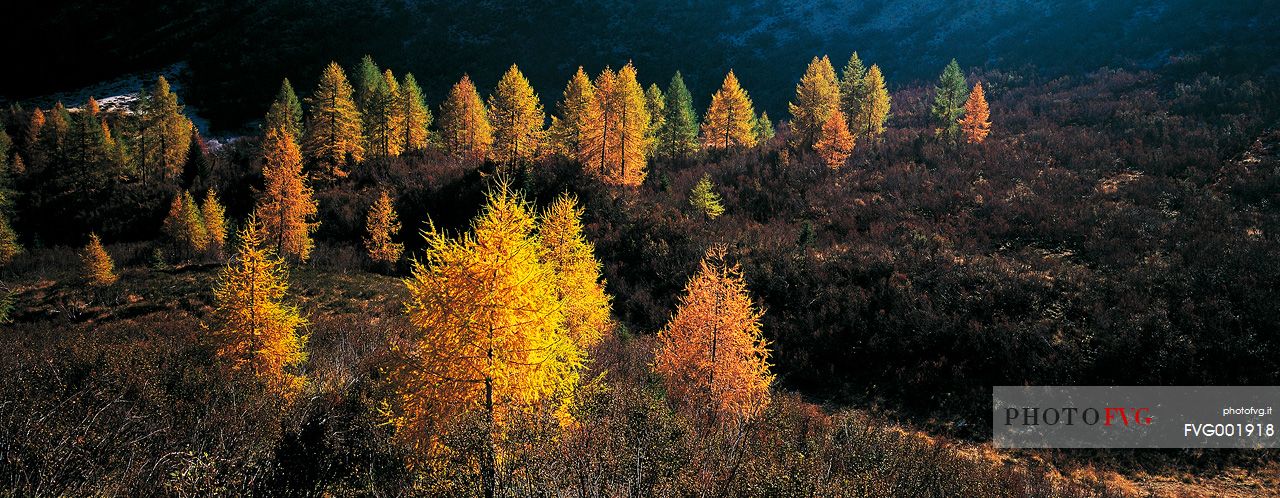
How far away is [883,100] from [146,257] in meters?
56.9

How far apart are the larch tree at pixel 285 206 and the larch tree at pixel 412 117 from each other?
50.5ft

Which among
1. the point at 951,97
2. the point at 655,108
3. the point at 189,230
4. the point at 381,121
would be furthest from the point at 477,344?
the point at 951,97

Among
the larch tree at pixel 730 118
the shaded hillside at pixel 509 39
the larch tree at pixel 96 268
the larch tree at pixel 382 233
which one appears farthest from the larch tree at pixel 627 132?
the shaded hillside at pixel 509 39

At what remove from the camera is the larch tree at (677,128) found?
48.2 meters

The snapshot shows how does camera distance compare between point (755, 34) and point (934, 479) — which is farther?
point (755, 34)

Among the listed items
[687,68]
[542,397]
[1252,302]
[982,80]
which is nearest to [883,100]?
[982,80]

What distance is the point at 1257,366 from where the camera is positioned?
1670 centimetres

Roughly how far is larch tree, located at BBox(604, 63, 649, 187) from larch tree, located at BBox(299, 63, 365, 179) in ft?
76.4

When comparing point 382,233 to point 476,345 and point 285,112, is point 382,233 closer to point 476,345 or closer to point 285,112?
point 285,112

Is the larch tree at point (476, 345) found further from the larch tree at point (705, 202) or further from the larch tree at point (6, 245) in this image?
the larch tree at point (6, 245)

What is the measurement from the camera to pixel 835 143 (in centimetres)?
3944

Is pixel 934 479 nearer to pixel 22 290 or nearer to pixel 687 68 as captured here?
pixel 22 290

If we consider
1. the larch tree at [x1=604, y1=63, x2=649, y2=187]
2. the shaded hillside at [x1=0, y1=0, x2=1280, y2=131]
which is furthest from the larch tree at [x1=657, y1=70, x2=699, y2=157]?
the shaded hillside at [x1=0, y1=0, x2=1280, y2=131]

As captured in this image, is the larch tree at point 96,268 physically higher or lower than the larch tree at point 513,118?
lower
